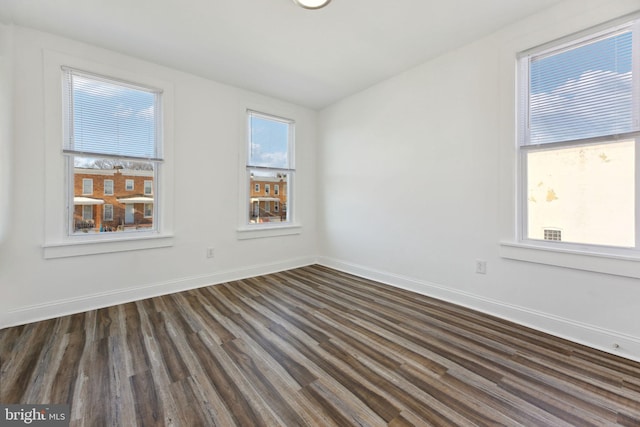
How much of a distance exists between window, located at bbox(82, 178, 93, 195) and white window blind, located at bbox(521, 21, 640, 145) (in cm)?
428

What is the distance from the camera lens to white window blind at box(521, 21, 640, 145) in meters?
1.96

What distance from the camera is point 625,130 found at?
6.40 feet

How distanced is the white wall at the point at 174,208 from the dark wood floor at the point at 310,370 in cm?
32

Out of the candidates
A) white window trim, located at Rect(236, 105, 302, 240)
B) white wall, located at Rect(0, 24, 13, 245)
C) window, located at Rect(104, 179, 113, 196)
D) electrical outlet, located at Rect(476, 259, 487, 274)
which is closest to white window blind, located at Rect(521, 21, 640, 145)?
electrical outlet, located at Rect(476, 259, 487, 274)

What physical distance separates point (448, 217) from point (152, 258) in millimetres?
3417

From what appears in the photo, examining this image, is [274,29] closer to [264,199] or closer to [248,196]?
[248,196]

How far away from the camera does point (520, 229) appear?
8.04 feet

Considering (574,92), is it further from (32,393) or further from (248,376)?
(32,393)

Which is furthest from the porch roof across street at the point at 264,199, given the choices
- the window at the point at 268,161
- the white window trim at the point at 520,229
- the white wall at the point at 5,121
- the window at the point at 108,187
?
the white window trim at the point at 520,229

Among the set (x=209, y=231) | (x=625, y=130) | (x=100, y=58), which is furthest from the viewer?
(x=209, y=231)

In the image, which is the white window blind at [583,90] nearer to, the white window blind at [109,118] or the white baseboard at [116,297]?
the white baseboard at [116,297]

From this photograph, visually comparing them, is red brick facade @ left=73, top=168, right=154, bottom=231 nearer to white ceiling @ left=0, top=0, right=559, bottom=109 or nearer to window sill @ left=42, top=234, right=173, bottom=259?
window sill @ left=42, top=234, right=173, bottom=259

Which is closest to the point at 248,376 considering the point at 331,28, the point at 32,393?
the point at 32,393

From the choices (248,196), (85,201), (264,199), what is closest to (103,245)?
(85,201)
